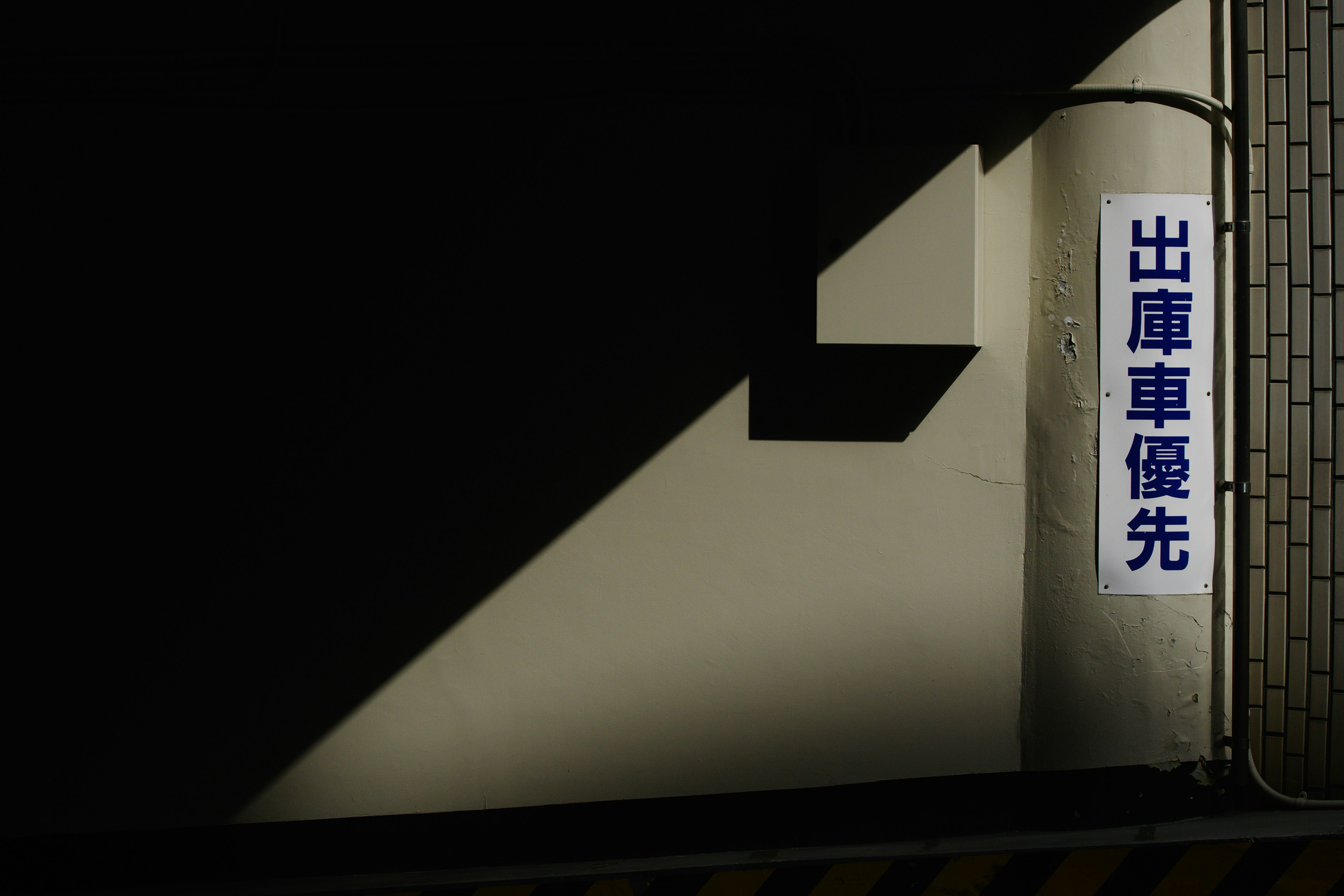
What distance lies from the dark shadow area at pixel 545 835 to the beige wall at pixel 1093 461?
264 millimetres

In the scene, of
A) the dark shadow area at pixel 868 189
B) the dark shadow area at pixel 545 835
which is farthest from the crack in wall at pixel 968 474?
the dark shadow area at pixel 545 835

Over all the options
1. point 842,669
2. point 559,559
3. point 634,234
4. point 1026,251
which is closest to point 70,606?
point 559,559

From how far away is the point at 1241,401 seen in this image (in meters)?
2.76

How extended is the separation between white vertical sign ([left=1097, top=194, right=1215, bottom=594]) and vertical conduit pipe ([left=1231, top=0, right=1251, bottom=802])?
10 centimetres

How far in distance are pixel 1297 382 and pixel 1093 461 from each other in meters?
0.75

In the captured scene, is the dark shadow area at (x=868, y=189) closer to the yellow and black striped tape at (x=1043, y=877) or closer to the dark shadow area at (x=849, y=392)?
the dark shadow area at (x=849, y=392)

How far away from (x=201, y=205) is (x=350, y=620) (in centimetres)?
147

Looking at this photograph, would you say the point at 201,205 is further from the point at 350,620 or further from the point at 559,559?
the point at 559,559

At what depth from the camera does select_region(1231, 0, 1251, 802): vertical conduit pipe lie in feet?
8.96

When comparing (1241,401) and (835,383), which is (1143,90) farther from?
(835,383)

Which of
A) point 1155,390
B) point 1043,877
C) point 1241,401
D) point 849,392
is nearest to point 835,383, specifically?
point 849,392

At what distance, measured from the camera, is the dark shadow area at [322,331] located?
9.07 feet

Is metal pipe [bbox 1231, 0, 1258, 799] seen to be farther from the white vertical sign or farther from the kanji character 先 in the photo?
the kanji character 先

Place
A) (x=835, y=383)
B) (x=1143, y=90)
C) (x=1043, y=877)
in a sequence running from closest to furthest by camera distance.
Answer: (x=1043, y=877), (x=1143, y=90), (x=835, y=383)
